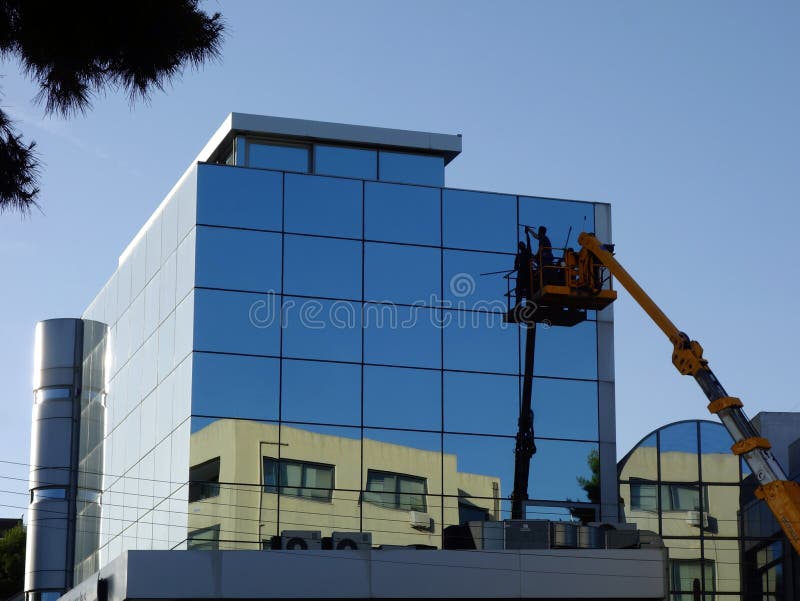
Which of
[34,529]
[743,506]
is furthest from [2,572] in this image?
[743,506]

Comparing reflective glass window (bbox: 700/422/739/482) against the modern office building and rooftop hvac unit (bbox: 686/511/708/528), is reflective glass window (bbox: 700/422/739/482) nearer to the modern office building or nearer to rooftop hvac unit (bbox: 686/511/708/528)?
the modern office building

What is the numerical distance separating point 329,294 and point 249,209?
123 inches

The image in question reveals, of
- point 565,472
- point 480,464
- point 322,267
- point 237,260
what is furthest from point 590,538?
point 237,260

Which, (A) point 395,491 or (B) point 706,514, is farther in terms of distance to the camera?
(B) point 706,514

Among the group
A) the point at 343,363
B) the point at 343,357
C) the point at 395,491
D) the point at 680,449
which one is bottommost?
the point at 395,491

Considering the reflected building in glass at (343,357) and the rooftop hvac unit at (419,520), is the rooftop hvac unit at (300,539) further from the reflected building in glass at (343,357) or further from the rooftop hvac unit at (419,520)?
the rooftop hvac unit at (419,520)

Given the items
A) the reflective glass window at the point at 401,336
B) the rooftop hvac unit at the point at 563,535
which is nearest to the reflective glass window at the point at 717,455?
the rooftop hvac unit at the point at 563,535

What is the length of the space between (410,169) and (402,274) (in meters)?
3.50

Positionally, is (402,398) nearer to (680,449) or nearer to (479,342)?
(479,342)

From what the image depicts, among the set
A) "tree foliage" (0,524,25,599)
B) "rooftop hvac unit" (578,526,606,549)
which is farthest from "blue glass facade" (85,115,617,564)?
"tree foliage" (0,524,25,599)

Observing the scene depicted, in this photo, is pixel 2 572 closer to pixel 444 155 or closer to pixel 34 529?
pixel 34 529

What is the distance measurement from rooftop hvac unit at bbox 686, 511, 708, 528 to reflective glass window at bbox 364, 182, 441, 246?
10.2 metres

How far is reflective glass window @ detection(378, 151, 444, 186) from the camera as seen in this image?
4456 centimetres

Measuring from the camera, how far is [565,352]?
43.2 metres
